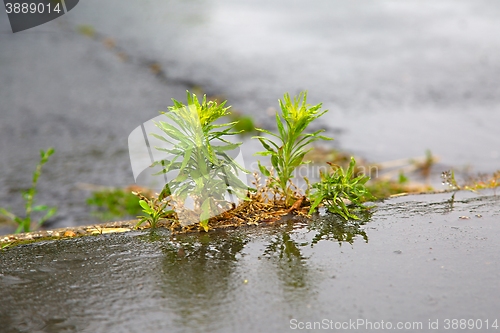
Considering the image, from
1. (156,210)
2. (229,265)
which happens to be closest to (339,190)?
(229,265)

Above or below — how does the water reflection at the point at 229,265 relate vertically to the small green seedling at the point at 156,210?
below

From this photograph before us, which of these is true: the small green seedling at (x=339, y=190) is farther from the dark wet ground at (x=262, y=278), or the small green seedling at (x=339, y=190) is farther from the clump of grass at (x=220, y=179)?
the dark wet ground at (x=262, y=278)

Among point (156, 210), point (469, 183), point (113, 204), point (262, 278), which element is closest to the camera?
point (262, 278)

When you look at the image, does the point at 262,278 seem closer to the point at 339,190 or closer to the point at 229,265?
the point at 229,265

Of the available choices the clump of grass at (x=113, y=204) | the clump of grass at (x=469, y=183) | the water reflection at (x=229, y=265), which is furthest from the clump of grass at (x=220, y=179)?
the clump of grass at (x=113, y=204)

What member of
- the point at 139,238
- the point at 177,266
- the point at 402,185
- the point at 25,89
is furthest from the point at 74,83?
the point at 177,266

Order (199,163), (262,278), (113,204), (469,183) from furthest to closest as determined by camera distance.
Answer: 1. (113,204)
2. (469,183)
3. (199,163)
4. (262,278)

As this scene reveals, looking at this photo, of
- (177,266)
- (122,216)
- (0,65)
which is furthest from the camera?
(0,65)

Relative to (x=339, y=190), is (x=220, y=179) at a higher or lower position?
higher

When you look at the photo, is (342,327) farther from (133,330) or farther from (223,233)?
(223,233)
